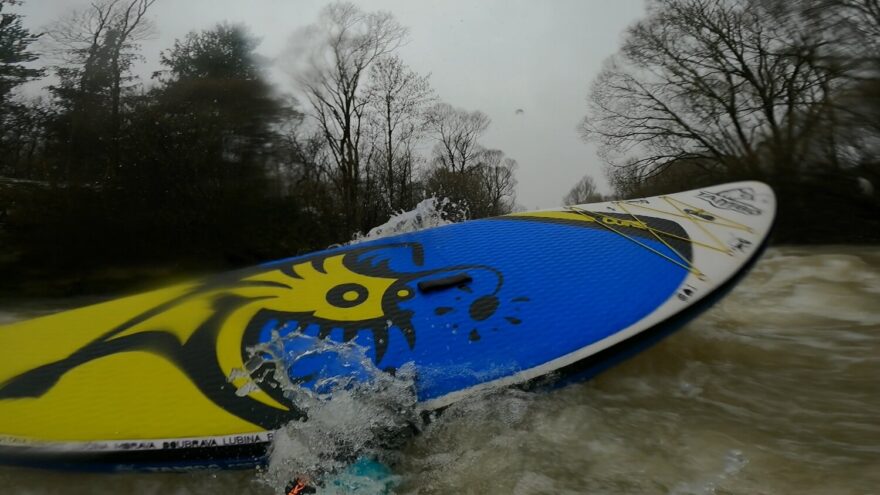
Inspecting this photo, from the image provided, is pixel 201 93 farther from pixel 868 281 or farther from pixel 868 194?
pixel 868 194

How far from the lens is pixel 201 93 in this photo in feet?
31.5

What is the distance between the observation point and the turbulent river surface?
147cm

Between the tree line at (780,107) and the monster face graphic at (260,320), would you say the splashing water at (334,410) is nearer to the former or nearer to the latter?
the monster face graphic at (260,320)

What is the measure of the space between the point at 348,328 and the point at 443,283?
484mm

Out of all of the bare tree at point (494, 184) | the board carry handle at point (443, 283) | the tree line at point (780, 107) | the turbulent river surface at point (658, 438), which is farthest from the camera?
the bare tree at point (494, 184)

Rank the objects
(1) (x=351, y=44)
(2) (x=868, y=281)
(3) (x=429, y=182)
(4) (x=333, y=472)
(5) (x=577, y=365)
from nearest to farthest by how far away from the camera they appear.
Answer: (4) (x=333, y=472), (5) (x=577, y=365), (2) (x=868, y=281), (1) (x=351, y=44), (3) (x=429, y=182)

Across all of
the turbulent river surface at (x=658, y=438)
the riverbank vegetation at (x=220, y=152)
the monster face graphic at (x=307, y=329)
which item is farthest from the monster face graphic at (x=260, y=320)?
the riverbank vegetation at (x=220, y=152)

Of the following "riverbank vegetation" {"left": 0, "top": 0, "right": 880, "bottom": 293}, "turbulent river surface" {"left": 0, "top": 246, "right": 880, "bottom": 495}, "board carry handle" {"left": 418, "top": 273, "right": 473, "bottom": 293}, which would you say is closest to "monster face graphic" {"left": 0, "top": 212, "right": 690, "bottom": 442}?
"board carry handle" {"left": 418, "top": 273, "right": 473, "bottom": 293}

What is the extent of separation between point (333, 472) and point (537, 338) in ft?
2.95

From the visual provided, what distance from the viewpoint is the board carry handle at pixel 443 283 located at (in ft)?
7.09

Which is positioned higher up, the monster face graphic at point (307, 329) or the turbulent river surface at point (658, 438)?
the monster face graphic at point (307, 329)

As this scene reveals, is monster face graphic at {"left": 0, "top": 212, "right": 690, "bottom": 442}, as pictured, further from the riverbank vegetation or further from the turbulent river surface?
the riverbank vegetation

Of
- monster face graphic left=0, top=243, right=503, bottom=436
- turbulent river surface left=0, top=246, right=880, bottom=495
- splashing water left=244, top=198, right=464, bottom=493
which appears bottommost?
turbulent river surface left=0, top=246, right=880, bottom=495

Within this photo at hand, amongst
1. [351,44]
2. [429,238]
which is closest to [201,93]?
[351,44]
